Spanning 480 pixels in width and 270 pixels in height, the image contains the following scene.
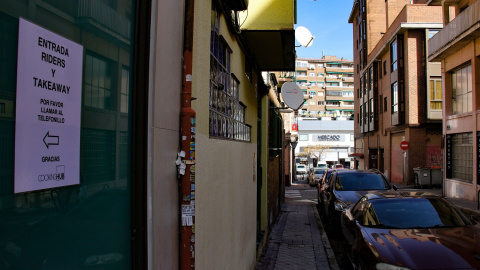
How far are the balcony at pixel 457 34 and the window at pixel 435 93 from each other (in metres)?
7.94

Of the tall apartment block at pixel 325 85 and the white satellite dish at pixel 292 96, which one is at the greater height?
the tall apartment block at pixel 325 85

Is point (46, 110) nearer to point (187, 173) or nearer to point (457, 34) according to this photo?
point (187, 173)

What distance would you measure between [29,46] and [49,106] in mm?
247

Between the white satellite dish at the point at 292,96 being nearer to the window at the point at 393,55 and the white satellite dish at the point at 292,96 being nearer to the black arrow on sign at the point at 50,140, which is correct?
the black arrow on sign at the point at 50,140

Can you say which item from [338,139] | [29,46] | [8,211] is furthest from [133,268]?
[338,139]

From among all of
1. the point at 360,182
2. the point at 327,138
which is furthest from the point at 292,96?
the point at 327,138

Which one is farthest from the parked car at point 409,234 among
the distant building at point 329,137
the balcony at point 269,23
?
the distant building at point 329,137

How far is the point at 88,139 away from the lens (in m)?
1.74

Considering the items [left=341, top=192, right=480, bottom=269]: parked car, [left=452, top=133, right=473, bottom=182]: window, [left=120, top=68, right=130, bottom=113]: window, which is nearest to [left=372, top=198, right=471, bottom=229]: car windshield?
[left=341, top=192, right=480, bottom=269]: parked car

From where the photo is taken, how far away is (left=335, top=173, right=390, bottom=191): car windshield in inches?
409

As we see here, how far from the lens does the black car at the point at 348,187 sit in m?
9.77

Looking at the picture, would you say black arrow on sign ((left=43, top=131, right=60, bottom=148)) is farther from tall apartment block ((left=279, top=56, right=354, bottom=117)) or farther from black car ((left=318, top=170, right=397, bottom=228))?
tall apartment block ((left=279, top=56, right=354, bottom=117))

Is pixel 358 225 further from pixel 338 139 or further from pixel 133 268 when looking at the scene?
pixel 338 139

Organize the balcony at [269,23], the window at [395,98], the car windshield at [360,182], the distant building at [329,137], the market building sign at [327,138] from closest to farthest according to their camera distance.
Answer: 1. the balcony at [269,23]
2. the car windshield at [360,182]
3. the window at [395,98]
4. the distant building at [329,137]
5. the market building sign at [327,138]
